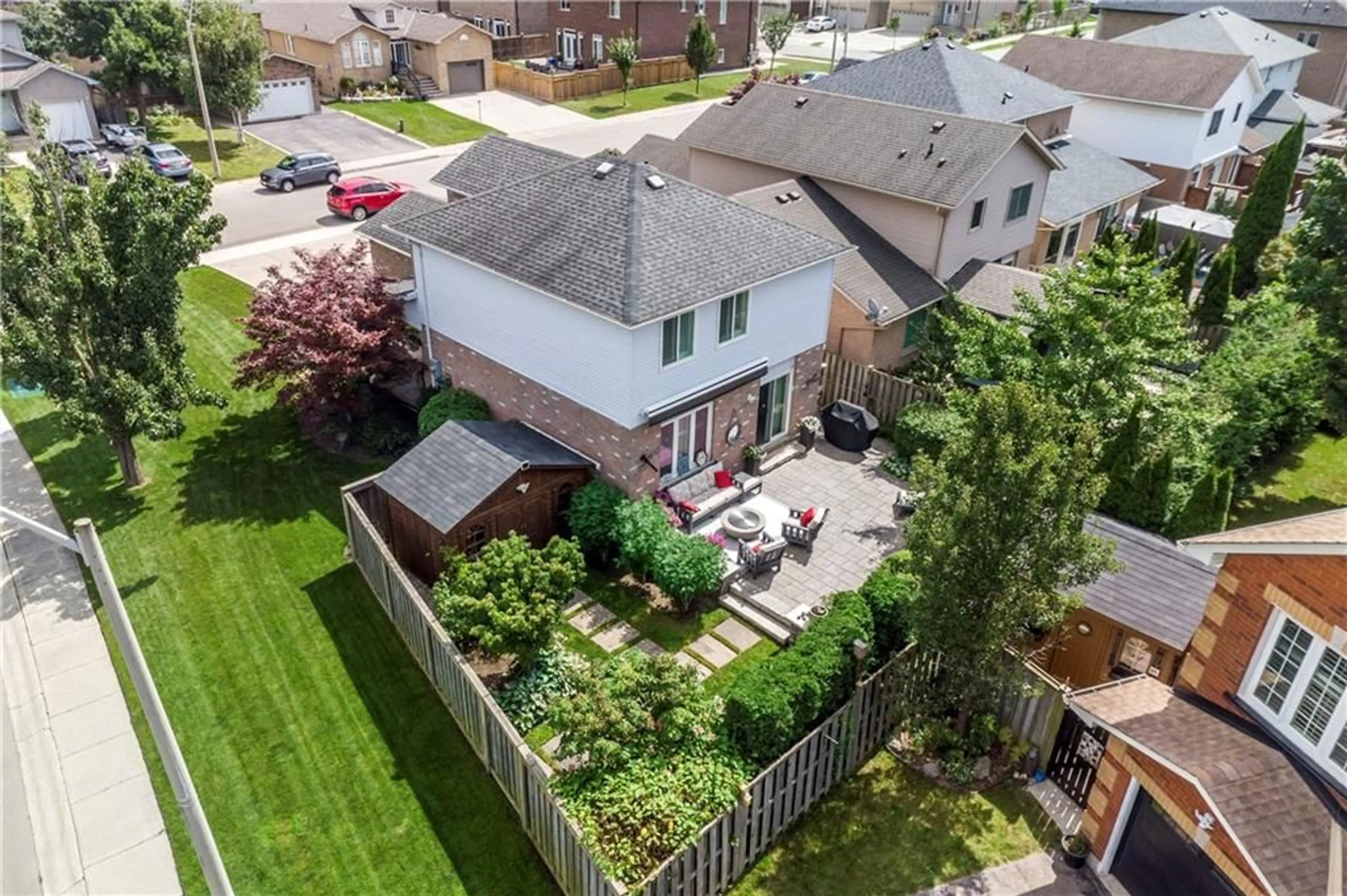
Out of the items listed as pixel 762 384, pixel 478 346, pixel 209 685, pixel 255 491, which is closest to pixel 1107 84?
pixel 762 384

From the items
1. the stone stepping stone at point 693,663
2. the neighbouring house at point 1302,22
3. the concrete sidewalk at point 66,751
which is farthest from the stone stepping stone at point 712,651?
the neighbouring house at point 1302,22

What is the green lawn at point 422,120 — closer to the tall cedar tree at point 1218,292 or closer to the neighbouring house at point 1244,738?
the tall cedar tree at point 1218,292

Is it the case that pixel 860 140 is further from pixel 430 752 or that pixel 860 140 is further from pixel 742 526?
pixel 430 752

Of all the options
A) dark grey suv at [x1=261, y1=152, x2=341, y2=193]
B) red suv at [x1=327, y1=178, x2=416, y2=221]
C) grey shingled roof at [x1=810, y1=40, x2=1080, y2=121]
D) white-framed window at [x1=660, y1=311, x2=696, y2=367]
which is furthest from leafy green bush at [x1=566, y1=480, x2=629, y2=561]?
dark grey suv at [x1=261, y1=152, x2=341, y2=193]

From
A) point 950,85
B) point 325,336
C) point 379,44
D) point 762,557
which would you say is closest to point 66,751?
point 325,336

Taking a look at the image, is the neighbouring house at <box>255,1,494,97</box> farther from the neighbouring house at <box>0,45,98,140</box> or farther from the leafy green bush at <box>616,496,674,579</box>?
the leafy green bush at <box>616,496,674,579</box>
